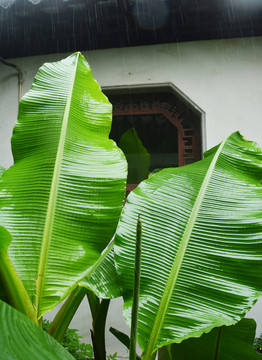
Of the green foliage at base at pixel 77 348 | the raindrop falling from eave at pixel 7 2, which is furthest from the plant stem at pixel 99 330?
the raindrop falling from eave at pixel 7 2

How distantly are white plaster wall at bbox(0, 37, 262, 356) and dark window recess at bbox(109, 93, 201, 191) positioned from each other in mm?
168

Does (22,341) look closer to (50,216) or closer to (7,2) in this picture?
(50,216)

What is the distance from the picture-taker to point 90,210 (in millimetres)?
704

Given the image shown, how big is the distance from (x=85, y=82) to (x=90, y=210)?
0.38m

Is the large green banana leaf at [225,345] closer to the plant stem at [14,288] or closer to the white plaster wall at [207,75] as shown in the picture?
the plant stem at [14,288]

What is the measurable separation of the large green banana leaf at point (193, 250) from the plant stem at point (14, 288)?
17 cm

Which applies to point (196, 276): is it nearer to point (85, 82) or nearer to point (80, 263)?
point (80, 263)

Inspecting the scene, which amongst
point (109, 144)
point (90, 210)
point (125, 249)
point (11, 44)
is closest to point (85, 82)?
point (109, 144)

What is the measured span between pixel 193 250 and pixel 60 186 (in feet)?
1.03

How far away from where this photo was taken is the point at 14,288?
0.59 metres

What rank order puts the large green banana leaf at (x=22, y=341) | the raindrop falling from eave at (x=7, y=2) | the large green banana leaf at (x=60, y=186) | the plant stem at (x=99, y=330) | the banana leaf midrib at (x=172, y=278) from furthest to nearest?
1. the raindrop falling from eave at (x=7, y=2)
2. the plant stem at (x=99, y=330)
3. the large green banana leaf at (x=60, y=186)
4. the banana leaf midrib at (x=172, y=278)
5. the large green banana leaf at (x=22, y=341)

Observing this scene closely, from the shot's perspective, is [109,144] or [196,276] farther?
[109,144]

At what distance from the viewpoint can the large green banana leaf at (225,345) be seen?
721 mm

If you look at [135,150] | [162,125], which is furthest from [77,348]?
[162,125]
